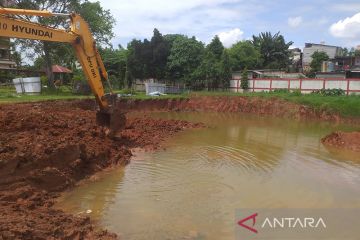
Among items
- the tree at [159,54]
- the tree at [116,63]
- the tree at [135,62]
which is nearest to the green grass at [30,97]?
the tree at [135,62]

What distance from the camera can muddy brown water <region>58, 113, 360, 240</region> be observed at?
759cm

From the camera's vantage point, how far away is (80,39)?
1230 centimetres

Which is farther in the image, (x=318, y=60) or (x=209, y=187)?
(x=318, y=60)

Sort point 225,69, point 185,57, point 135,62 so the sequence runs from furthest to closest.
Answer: point 135,62 → point 185,57 → point 225,69

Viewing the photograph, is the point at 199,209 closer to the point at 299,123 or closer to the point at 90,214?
the point at 90,214

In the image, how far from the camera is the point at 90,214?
26.1ft

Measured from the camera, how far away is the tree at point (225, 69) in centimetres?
3750

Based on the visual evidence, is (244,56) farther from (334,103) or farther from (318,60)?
(334,103)

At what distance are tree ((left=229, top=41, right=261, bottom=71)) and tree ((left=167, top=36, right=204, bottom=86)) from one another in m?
8.23

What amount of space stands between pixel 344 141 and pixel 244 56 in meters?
33.7

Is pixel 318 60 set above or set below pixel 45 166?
above

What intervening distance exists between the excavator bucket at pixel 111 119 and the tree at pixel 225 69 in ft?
A: 80.5

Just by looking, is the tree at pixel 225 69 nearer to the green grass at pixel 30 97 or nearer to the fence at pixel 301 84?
A: the fence at pixel 301 84

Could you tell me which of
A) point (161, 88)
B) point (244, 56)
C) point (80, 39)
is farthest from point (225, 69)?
point (80, 39)
